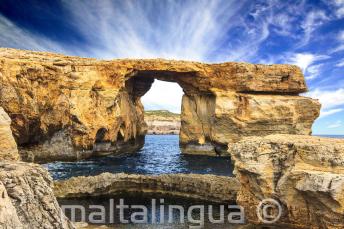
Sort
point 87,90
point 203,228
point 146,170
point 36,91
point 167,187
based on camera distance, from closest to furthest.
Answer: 1. point 203,228
2. point 167,187
3. point 146,170
4. point 36,91
5. point 87,90

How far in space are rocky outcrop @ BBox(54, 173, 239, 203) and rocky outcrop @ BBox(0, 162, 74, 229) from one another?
19.4 m

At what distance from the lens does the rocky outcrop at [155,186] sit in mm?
25750

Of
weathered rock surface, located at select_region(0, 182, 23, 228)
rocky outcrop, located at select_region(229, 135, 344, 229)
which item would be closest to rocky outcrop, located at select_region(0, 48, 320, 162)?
rocky outcrop, located at select_region(229, 135, 344, 229)

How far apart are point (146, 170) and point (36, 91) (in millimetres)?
17315

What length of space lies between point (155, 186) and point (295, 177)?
16843mm

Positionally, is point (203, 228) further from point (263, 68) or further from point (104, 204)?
point (263, 68)

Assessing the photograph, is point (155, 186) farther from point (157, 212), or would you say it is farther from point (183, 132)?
point (183, 132)

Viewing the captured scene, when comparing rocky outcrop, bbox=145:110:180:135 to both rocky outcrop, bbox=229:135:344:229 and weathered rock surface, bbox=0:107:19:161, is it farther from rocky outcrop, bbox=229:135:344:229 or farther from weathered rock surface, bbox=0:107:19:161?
rocky outcrop, bbox=229:135:344:229

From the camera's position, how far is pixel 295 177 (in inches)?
516

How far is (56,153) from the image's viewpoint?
147 ft

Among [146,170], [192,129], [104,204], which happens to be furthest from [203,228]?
[192,129]

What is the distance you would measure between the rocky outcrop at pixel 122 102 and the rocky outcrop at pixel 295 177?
1320 inches

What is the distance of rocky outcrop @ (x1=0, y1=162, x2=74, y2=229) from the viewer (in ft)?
20.7

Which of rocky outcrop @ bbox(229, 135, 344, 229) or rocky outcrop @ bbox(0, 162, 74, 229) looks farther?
rocky outcrop @ bbox(229, 135, 344, 229)
